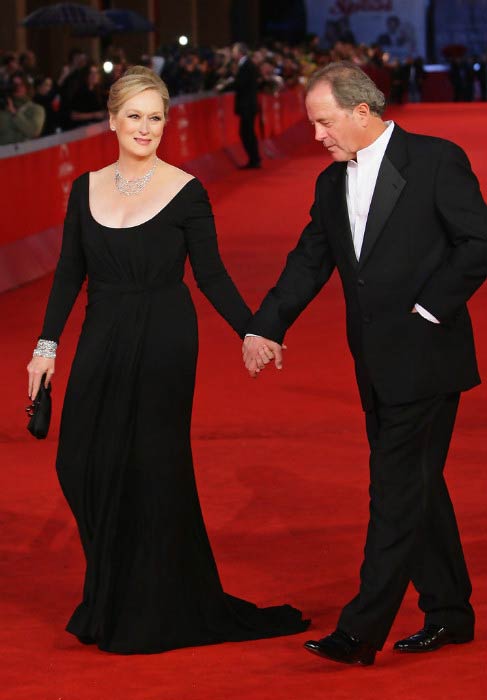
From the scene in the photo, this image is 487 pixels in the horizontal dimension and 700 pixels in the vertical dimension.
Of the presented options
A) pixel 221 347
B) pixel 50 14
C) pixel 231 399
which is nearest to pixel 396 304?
pixel 231 399

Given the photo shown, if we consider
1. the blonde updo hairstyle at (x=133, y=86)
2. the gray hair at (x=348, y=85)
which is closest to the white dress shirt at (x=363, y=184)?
the gray hair at (x=348, y=85)

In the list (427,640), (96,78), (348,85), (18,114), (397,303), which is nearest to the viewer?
(348,85)

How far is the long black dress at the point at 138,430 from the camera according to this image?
606 cm

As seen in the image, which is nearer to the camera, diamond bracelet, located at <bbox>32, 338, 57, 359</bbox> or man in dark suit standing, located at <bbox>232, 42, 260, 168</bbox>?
diamond bracelet, located at <bbox>32, 338, 57, 359</bbox>

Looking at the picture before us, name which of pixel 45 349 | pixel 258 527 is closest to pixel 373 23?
pixel 258 527

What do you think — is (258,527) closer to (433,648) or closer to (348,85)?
(433,648)

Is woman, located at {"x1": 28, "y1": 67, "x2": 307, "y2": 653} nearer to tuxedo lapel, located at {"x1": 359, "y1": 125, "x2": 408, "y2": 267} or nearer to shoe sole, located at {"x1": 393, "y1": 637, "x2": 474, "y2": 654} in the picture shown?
shoe sole, located at {"x1": 393, "y1": 637, "x2": 474, "y2": 654}

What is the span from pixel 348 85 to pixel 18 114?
42.5 ft

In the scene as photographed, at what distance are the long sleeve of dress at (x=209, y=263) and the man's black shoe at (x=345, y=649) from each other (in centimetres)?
111

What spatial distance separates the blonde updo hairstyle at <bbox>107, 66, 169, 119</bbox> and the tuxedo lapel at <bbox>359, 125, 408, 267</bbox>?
0.81m

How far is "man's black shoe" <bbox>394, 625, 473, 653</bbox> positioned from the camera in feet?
19.4

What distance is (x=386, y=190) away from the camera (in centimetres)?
566

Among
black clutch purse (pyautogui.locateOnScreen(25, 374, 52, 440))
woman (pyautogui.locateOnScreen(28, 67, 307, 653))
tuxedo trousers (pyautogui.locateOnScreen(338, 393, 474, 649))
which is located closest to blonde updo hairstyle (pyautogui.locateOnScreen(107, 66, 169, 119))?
woman (pyautogui.locateOnScreen(28, 67, 307, 653))

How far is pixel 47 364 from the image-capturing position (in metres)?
6.16
